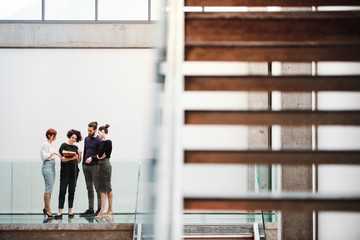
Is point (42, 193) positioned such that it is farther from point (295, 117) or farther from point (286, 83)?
point (295, 117)

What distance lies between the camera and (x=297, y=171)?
19.4 feet

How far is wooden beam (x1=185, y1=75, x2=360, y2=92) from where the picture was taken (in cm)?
360

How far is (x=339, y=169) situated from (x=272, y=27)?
1.72 metres

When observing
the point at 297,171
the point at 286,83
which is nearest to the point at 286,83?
the point at 286,83

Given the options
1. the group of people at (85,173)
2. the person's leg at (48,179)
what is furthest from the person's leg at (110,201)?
the person's leg at (48,179)

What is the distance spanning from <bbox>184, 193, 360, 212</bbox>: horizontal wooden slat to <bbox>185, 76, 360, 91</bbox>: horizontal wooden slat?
764 mm

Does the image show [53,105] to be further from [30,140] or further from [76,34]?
[76,34]

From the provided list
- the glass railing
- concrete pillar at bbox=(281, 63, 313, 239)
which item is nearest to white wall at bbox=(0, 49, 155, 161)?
the glass railing

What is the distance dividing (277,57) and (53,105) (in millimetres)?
8437

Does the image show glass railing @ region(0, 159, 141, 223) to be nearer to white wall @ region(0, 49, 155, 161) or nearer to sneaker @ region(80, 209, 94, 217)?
sneaker @ region(80, 209, 94, 217)

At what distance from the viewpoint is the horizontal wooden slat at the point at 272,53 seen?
374cm

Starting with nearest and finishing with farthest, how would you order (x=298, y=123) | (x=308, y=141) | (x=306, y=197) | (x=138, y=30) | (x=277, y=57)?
(x=306, y=197)
(x=298, y=123)
(x=277, y=57)
(x=308, y=141)
(x=138, y=30)

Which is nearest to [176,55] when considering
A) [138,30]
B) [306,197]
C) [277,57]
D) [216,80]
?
[216,80]

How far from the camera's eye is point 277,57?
3826mm
